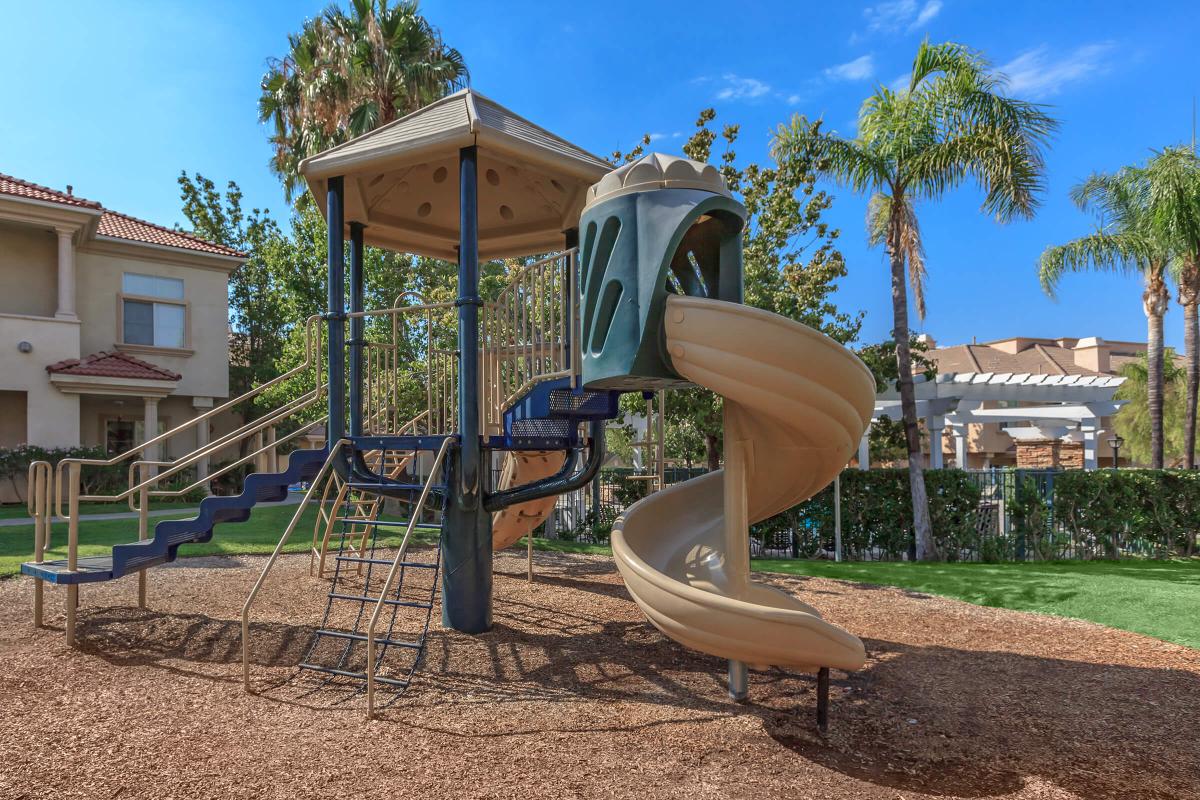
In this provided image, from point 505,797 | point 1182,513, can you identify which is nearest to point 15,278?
point 505,797

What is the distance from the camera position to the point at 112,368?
738 inches

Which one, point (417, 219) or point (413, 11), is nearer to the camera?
point (417, 219)

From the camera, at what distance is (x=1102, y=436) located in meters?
39.5

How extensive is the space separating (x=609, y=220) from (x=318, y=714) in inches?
152

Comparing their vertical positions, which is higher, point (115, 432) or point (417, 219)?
point (417, 219)

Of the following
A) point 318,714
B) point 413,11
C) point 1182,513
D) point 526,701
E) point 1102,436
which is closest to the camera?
point 318,714

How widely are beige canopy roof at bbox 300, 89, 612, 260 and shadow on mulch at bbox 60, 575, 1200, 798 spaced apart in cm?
438

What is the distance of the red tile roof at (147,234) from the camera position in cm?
2036

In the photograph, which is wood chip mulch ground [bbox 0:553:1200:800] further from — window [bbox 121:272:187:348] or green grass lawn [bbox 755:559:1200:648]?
window [bbox 121:272:187:348]

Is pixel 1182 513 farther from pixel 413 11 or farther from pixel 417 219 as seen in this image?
pixel 413 11

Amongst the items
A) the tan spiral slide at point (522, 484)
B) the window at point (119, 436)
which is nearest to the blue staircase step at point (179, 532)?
the tan spiral slide at point (522, 484)

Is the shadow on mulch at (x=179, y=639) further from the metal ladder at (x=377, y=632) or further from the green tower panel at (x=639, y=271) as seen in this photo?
the green tower panel at (x=639, y=271)

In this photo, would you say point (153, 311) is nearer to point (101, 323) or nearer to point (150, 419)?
point (101, 323)

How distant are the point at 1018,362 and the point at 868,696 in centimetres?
4787
